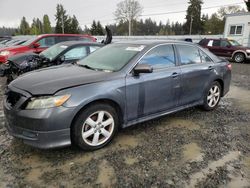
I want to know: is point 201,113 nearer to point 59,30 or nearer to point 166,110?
point 166,110

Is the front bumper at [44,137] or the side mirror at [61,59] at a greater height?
the side mirror at [61,59]

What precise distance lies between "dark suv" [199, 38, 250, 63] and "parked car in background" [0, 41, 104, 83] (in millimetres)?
11107

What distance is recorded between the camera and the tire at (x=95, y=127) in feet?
9.33

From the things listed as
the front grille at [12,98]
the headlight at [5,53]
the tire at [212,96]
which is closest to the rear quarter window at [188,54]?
the tire at [212,96]

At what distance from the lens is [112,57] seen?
12.1ft

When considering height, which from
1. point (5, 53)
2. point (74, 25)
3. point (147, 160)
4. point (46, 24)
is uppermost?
point (46, 24)

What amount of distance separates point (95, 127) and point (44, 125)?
69 centimetres

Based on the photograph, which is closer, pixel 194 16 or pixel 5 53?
pixel 5 53

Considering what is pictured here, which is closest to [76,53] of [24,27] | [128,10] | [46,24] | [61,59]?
[61,59]

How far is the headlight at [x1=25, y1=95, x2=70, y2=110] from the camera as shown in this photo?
264 centimetres

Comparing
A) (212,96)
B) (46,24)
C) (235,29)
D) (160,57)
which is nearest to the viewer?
(160,57)

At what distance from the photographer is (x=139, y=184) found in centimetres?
243

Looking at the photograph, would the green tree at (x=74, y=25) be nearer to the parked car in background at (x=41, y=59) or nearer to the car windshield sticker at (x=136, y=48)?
the parked car in background at (x=41, y=59)

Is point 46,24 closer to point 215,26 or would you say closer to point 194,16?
point 194,16
